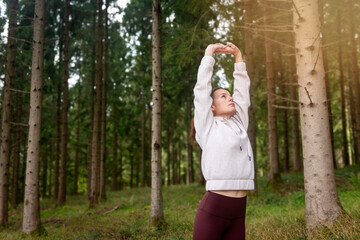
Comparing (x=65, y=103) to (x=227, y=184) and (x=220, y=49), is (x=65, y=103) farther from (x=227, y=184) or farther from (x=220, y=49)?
(x=227, y=184)

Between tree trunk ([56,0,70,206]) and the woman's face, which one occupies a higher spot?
tree trunk ([56,0,70,206])

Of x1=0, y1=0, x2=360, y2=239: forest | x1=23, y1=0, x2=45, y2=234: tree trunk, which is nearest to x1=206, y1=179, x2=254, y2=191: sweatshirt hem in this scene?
x1=0, y1=0, x2=360, y2=239: forest

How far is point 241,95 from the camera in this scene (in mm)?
3105

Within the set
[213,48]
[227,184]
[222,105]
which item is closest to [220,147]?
[227,184]

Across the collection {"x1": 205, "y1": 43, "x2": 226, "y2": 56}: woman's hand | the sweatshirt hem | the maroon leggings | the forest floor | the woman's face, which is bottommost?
the forest floor

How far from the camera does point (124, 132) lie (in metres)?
24.8

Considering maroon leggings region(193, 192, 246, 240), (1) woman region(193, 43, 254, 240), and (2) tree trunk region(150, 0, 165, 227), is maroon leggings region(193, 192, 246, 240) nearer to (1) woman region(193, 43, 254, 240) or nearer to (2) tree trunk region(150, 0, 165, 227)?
(1) woman region(193, 43, 254, 240)

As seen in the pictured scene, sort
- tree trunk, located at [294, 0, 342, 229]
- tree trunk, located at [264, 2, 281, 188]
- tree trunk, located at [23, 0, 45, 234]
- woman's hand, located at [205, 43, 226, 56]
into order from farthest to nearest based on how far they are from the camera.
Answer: tree trunk, located at [264, 2, 281, 188], tree trunk, located at [23, 0, 45, 234], tree trunk, located at [294, 0, 342, 229], woman's hand, located at [205, 43, 226, 56]

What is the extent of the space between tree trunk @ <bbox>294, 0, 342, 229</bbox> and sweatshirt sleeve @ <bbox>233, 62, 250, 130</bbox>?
1876 mm

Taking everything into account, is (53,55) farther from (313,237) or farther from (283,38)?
(313,237)

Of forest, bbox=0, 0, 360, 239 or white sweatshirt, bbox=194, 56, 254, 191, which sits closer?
white sweatshirt, bbox=194, 56, 254, 191

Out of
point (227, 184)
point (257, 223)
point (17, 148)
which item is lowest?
point (257, 223)

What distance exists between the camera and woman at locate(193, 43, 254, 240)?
97.1 inches

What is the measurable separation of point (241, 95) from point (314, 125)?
2198 mm
